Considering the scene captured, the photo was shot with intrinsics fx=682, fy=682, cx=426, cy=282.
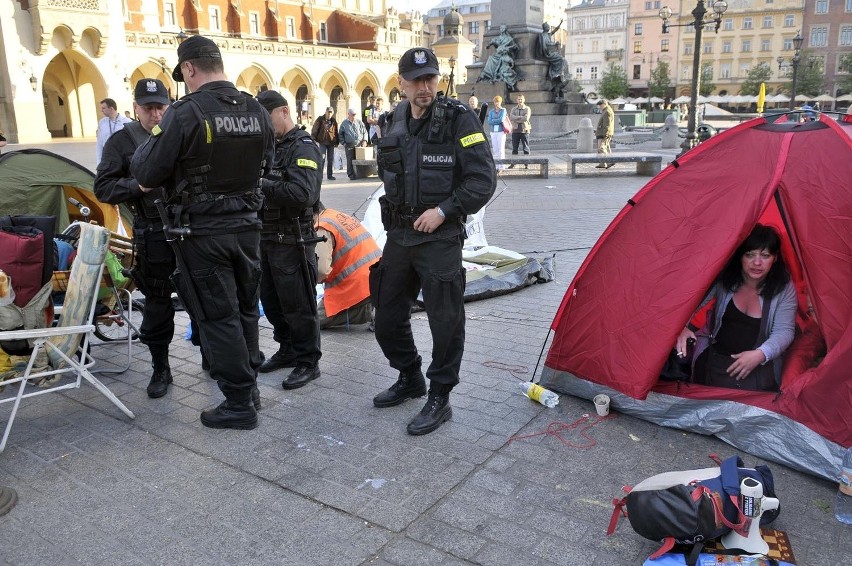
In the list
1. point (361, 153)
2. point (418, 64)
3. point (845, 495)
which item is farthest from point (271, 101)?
point (361, 153)

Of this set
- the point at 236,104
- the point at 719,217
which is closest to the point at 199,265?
the point at 236,104

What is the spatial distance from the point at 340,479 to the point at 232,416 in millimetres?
946

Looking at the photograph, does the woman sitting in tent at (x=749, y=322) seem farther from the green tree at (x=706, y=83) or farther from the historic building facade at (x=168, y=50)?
the green tree at (x=706, y=83)

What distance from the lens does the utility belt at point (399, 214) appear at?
153 inches

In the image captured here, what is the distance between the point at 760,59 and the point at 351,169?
259ft

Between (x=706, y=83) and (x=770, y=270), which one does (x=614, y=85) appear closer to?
(x=706, y=83)

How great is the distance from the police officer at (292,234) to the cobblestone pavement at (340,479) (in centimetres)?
34

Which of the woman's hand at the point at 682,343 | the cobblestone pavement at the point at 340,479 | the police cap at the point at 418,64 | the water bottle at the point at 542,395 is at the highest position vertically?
the police cap at the point at 418,64

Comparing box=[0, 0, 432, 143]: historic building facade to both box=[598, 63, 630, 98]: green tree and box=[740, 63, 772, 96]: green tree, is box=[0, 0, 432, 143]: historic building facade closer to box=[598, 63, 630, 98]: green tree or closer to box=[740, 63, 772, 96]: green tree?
box=[598, 63, 630, 98]: green tree

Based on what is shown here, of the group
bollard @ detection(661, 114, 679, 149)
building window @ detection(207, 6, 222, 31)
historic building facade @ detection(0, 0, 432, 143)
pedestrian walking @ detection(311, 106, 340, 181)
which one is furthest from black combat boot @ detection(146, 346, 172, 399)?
building window @ detection(207, 6, 222, 31)

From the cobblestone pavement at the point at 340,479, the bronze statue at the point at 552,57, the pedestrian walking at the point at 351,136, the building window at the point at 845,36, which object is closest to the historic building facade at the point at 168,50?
the pedestrian walking at the point at 351,136

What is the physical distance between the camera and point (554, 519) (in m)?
3.08

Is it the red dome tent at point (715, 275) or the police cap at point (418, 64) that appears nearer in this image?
the red dome tent at point (715, 275)

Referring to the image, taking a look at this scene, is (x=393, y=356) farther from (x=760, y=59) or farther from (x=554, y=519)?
(x=760, y=59)
